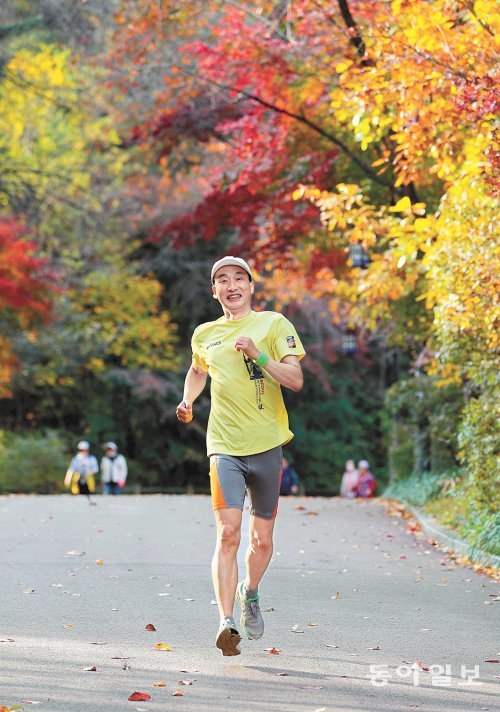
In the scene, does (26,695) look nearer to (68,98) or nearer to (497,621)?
(497,621)

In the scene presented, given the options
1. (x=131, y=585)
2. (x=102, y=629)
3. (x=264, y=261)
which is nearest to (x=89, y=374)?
(x=264, y=261)

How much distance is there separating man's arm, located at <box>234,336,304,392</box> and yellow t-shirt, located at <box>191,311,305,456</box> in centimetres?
8

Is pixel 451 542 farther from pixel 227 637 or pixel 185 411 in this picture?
pixel 227 637

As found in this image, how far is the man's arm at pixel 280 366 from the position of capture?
7.21m

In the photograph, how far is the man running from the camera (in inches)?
289

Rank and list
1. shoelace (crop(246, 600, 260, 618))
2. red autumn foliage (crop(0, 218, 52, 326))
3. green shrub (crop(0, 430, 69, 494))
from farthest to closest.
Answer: green shrub (crop(0, 430, 69, 494)), red autumn foliage (crop(0, 218, 52, 326)), shoelace (crop(246, 600, 260, 618))

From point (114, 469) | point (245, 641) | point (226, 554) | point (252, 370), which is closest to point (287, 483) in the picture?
point (114, 469)

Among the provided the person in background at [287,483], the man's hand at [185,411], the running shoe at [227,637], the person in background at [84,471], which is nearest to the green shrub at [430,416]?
the person in background at [287,483]

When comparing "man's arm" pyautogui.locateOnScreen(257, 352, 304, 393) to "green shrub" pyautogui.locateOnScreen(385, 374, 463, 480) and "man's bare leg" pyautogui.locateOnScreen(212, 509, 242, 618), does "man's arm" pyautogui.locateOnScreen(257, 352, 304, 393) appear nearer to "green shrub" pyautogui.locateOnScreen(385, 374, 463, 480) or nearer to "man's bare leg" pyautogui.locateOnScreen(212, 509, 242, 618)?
"man's bare leg" pyautogui.locateOnScreen(212, 509, 242, 618)

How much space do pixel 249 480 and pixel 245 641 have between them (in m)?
1.11

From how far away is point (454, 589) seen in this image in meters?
10.7

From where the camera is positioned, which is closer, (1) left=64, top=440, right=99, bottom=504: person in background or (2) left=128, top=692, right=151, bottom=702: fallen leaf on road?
(2) left=128, top=692, right=151, bottom=702: fallen leaf on road

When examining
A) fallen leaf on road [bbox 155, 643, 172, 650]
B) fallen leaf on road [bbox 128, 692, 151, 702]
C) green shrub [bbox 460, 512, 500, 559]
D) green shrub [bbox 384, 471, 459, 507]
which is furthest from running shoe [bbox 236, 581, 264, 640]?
green shrub [bbox 384, 471, 459, 507]

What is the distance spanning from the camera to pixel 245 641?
26.4ft
